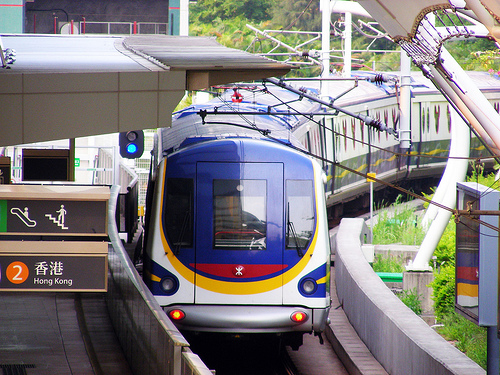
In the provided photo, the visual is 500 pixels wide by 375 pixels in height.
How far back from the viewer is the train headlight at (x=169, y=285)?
9.29 meters

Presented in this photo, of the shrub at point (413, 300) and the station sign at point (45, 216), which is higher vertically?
the station sign at point (45, 216)

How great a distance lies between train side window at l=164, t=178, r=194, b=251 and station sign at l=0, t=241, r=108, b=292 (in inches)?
48.3

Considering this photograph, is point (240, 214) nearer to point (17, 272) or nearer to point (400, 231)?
point (17, 272)

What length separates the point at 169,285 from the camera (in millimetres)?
9305

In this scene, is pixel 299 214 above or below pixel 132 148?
below

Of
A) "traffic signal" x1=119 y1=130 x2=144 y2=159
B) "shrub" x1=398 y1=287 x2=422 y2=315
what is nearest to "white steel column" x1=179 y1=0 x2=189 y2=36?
"traffic signal" x1=119 y1=130 x2=144 y2=159

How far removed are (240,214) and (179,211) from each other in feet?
2.45

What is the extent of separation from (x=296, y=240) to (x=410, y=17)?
2.94 meters

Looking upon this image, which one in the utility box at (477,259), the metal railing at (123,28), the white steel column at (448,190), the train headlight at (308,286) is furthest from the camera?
the metal railing at (123,28)

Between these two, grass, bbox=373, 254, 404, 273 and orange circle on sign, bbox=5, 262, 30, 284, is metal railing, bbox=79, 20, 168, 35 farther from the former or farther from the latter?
orange circle on sign, bbox=5, 262, 30, 284

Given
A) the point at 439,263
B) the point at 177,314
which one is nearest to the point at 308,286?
the point at 177,314

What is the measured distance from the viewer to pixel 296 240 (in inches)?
372

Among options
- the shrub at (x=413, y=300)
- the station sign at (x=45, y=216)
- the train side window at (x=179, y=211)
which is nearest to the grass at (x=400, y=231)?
the shrub at (x=413, y=300)

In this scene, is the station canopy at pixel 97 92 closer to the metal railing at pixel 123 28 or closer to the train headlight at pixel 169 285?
the train headlight at pixel 169 285
